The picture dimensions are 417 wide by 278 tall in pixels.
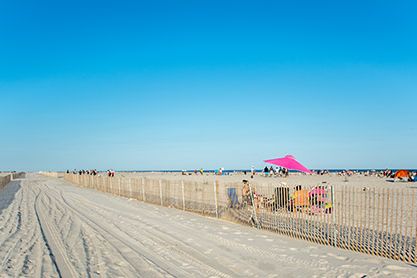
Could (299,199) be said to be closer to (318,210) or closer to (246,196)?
(318,210)

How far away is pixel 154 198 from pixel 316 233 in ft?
39.9

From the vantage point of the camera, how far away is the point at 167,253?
27.4 feet

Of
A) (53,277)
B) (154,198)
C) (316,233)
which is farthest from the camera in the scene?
(154,198)

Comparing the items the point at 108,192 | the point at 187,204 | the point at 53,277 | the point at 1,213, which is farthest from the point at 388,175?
the point at 53,277

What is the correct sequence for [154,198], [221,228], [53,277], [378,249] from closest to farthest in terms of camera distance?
[53,277] < [378,249] < [221,228] < [154,198]

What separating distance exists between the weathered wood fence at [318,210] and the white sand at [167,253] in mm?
452

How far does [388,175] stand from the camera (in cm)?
4678

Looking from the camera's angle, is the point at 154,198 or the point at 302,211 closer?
the point at 302,211

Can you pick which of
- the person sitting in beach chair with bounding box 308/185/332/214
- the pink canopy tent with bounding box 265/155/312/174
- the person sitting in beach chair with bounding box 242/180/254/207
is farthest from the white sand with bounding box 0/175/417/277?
the pink canopy tent with bounding box 265/155/312/174

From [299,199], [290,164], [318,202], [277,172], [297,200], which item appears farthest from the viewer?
[277,172]

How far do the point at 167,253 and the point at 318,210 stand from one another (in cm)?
420

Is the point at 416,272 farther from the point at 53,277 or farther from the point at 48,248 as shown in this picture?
the point at 48,248

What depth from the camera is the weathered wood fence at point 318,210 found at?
815 centimetres

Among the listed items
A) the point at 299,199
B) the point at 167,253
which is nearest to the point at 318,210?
the point at 299,199
